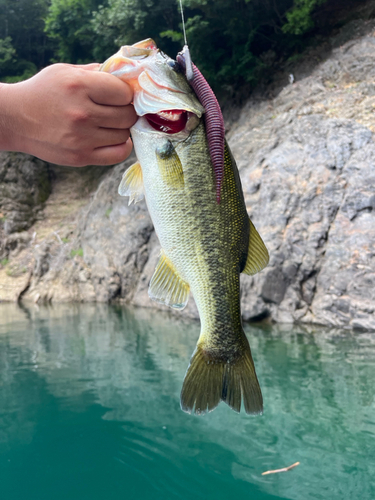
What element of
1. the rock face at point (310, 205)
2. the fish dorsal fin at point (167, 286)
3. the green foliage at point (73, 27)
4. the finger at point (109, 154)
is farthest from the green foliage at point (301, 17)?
the fish dorsal fin at point (167, 286)

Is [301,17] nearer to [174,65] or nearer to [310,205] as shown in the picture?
[310,205]

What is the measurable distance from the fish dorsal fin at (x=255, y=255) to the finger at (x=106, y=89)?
2.18 feet

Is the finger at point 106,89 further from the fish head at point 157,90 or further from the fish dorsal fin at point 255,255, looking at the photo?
the fish dorsal fin at point 255,255

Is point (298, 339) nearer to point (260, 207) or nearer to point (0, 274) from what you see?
point (260, 207)

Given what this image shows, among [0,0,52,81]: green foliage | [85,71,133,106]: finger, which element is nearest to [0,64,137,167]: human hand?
[85,71,133,106]: finger

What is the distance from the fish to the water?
2108mm

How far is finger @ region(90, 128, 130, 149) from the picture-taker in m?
1.55

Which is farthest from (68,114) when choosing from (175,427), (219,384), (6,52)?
(6,52)

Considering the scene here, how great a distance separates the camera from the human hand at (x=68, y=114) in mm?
1427

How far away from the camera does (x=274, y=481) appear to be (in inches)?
133

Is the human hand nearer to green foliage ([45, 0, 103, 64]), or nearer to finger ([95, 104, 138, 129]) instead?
finger ([95, 104, 138, 129])

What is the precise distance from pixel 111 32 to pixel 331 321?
459 inches

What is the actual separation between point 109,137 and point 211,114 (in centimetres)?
38

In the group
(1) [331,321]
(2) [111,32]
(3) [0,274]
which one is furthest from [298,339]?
(2) [111,32]
